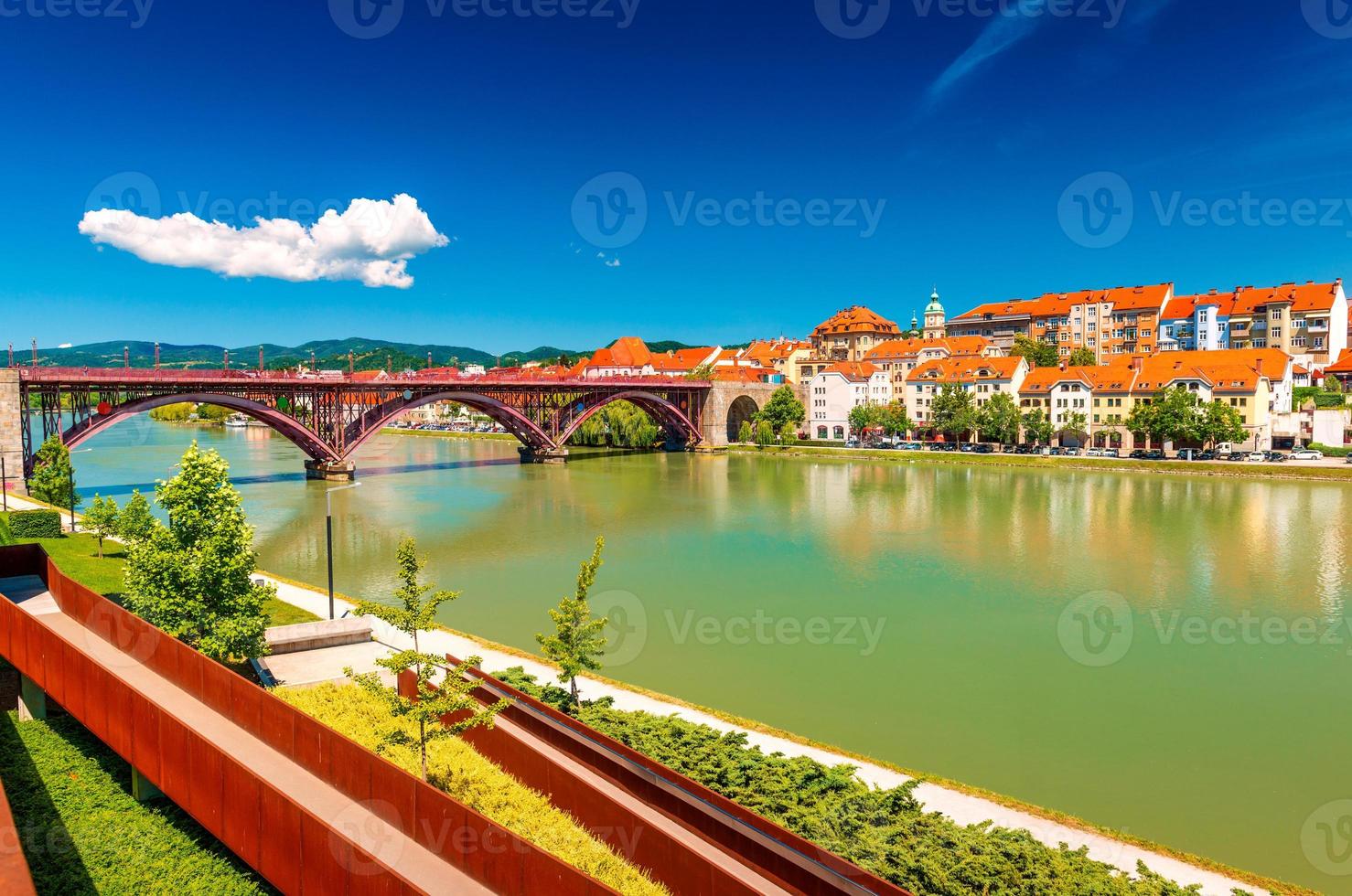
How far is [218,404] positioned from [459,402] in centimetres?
1834

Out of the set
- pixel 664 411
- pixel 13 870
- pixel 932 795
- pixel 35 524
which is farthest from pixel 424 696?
pixel 664 411

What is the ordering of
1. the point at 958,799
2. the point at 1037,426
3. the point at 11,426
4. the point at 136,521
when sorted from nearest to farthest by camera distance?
the point at 958,799
the point at 136,521
the point at 11,426
the point at 1037,426

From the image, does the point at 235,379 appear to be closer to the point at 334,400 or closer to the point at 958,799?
the point at 334,400

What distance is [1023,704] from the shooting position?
45.4 feet

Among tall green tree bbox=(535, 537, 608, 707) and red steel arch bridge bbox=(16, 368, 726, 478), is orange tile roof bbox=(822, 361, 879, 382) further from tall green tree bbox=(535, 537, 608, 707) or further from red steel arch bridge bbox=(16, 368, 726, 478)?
tall green tree bbox=(535, 537, 608, 707)

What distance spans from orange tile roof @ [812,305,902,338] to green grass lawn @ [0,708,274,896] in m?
98.1

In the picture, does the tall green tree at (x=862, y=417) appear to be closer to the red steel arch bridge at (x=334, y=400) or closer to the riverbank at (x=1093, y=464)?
the riverbank at (x=1093, y=464)
